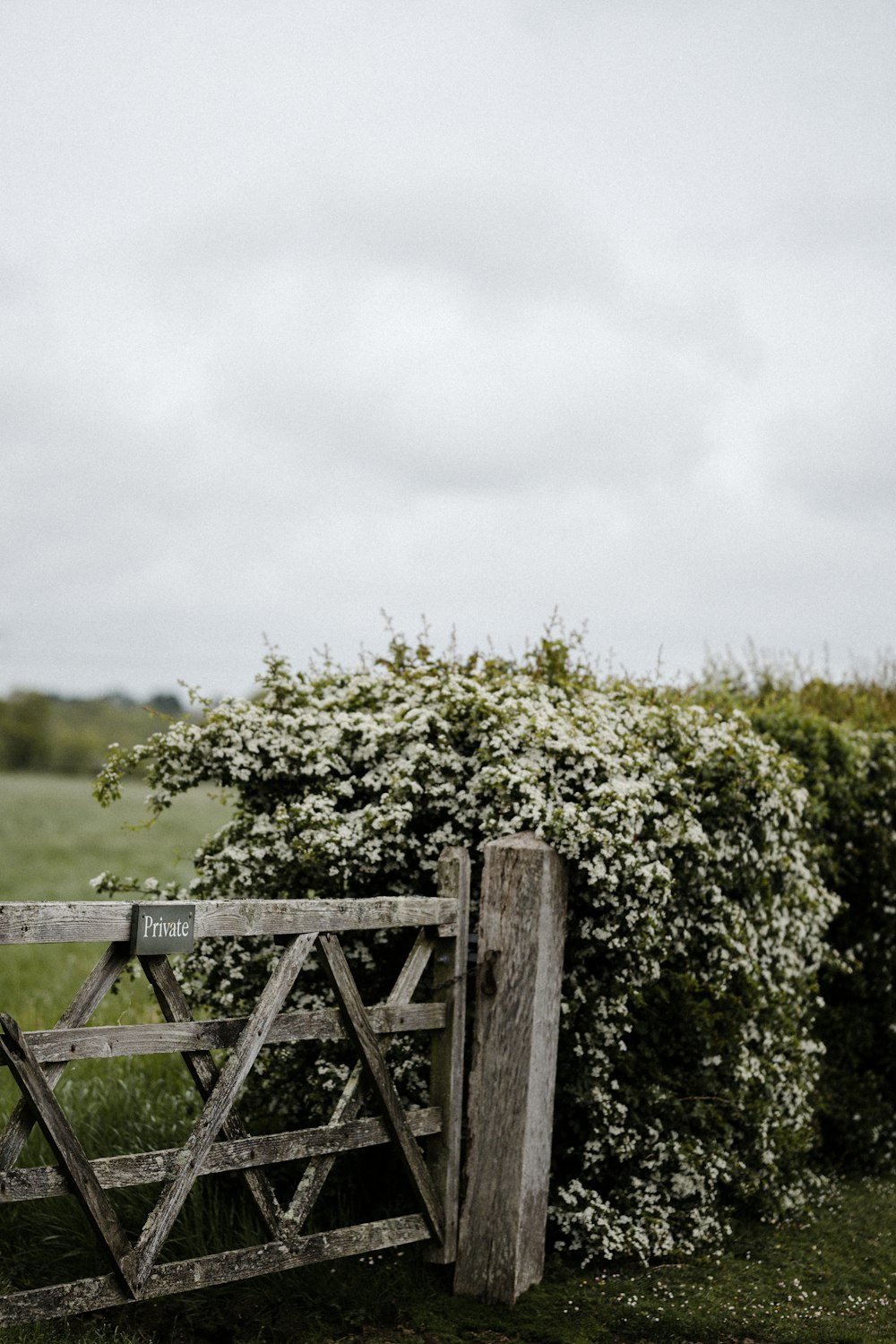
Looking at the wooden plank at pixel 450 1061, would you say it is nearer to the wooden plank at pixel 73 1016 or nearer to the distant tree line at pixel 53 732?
the wooden plank at pixel 73 1016

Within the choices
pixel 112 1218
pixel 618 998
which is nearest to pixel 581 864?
pixel 618 998

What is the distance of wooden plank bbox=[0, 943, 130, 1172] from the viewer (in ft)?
13.7

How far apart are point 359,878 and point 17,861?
17151 mm

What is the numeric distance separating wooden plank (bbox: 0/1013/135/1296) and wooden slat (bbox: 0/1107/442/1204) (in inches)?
2.1

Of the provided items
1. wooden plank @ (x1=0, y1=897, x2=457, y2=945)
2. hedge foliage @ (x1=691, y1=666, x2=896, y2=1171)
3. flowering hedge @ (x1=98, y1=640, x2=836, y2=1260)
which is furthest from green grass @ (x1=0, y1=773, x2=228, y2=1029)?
hedge foliage @ (x1=691, y1=666, x2=896, y2=1171)

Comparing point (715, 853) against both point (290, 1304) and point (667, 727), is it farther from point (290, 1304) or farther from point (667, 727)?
point (290, 1304)

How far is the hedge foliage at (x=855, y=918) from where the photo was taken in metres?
8.03

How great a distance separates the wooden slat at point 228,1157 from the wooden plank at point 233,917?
0.78 metres

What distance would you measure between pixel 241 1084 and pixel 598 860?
185 cm

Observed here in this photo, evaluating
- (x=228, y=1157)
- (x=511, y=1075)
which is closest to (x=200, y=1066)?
(x=228, y=1157)

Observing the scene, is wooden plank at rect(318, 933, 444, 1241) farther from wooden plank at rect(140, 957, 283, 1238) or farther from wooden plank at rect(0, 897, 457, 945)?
wooden plank at rect(140, 957, 283, 1238)

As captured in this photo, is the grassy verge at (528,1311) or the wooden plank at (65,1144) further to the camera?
the grassy verge at (528,1311)

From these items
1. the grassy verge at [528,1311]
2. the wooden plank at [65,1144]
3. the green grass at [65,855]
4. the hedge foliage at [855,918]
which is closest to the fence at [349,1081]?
the wooden plank at [65,1144]

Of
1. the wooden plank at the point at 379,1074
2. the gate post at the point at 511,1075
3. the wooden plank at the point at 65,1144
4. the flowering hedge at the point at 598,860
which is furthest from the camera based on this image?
the flowering hedge at the point at 598,860
